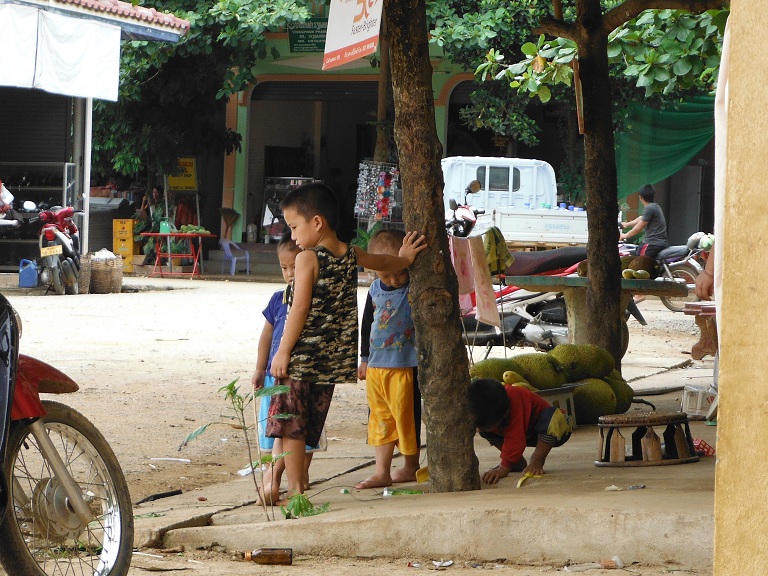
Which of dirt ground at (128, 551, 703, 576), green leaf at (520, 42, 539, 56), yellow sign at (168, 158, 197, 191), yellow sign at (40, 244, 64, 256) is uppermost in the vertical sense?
yellow sign at (168, 158, 197, 191)

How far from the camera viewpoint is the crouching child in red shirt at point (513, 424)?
512 cm

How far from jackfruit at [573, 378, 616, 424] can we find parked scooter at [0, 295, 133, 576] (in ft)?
13.2

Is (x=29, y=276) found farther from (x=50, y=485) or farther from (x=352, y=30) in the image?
(x=50, y=485)

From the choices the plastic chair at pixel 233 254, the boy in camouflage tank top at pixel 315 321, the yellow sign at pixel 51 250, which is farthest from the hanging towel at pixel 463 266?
the plastic chair at pixel 233 254

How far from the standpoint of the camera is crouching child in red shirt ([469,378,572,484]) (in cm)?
512

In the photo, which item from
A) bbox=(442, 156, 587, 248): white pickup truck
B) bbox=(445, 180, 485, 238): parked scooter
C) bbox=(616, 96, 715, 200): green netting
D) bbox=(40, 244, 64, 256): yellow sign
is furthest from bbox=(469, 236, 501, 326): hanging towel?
bbox=(616, 96, 715, 200): green netting

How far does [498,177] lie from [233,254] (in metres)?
6.54

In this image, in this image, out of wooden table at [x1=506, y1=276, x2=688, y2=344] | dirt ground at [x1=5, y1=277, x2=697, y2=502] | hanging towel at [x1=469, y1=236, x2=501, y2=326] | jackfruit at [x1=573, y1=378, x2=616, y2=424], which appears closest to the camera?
dirt ground at [x1=5, y1=277, x2=697, y2=502]

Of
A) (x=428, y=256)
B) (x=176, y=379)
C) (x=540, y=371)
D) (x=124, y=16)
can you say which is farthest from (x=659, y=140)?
(x=428, y=256)

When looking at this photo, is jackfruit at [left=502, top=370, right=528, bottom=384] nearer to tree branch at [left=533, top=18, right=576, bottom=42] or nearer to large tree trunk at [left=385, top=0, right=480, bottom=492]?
large tree trunk at [left=385, top=0, right=480, bottom=492]

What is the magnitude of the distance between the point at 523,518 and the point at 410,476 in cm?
151

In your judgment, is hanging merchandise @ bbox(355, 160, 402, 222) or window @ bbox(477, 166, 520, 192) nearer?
window @ bbox(477, 166, 520, 192)

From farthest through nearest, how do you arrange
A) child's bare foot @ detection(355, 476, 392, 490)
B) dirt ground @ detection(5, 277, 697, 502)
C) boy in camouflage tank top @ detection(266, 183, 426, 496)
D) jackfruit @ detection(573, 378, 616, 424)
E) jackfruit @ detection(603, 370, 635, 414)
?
jackfruit @ detection(603, 370, 635, 414) < jackfruit @ detection(573, 378, 616, 424) < dirt ground @ detection(5, 277, 697, 502) < child's bare foot @ detection(355, 476, 392, 490) < boy in camouflage tank top @ detection(266, 183, 426, 496)

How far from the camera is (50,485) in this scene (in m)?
3.46
